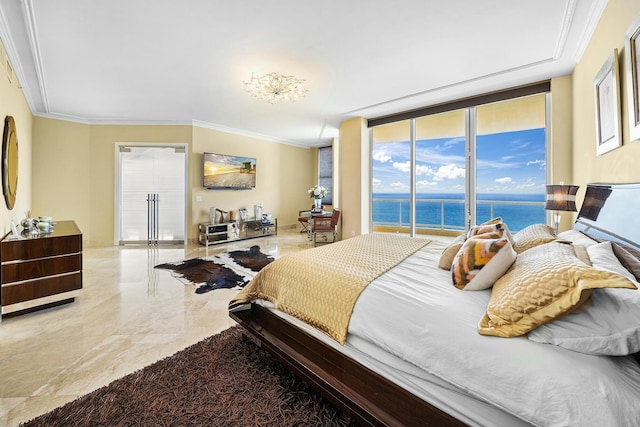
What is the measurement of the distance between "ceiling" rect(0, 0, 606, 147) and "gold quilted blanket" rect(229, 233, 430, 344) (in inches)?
85.9

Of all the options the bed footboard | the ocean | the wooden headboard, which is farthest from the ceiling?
the bed footboard

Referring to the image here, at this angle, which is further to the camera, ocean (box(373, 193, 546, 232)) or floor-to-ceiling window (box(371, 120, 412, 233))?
floor-to-ceiling window (box(371, 120, 412, 233))

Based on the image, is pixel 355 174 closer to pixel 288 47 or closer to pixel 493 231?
pixel 288 47

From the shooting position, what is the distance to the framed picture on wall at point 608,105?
2.00 metres

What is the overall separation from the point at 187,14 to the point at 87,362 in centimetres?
300

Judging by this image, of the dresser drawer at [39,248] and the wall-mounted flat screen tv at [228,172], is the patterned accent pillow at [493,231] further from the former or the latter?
the wall-mounted flat screen tv at [228,172]

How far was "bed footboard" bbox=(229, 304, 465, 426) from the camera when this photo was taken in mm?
1135

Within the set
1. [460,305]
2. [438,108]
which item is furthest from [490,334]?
[438,108]

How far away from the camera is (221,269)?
4090mm

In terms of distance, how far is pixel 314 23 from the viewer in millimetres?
2566

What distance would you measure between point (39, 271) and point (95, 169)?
3.87 meters

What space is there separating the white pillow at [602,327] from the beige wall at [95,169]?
247 inches

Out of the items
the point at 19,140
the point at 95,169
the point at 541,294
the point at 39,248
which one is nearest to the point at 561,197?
the point at 541,294

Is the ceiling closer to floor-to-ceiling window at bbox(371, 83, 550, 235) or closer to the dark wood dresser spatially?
floor-to-ceiling window at bbox(371, 83, 550, 235)
